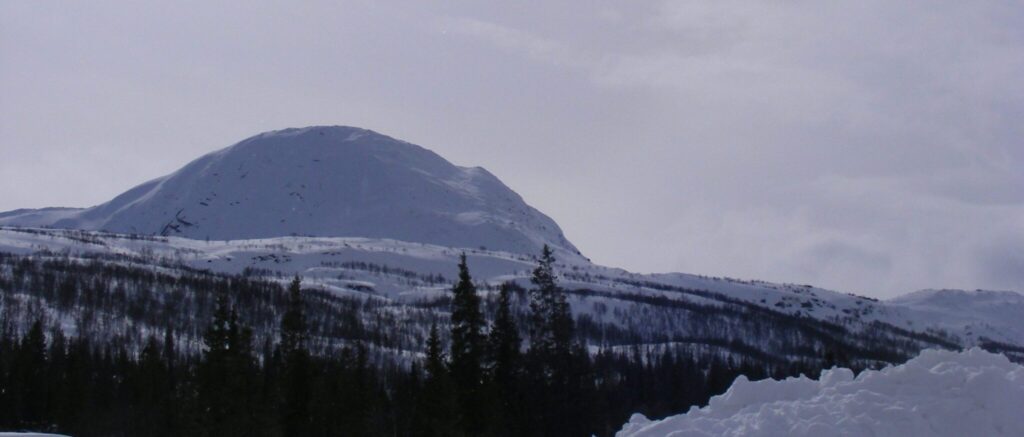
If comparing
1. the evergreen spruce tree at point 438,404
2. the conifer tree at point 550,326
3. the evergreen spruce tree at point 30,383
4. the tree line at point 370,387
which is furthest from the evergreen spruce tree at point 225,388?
the evergreen spruce tree at point 30,383

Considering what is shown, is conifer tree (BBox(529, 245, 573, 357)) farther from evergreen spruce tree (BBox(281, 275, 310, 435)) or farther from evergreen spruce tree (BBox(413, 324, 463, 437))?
evergreen spruce tree (BBox(281, 275, 310, 435))

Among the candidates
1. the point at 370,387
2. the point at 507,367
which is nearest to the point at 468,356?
the point at 507,367

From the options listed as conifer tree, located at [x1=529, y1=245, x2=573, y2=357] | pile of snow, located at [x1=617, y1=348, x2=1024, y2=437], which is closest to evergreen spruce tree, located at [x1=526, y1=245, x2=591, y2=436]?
conifer tree, located at [x1=529, y1=245, x2=573, y2=357]

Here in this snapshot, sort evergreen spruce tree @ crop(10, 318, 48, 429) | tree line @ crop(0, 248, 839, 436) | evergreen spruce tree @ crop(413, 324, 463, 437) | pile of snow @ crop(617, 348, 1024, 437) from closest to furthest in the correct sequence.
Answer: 1. pile of snow @ crop(617, 348, 1024, 437)
2. evergreen spruce tree @ crop(413, 324, 463, 437)
3. tree line @ crop(0, 248, 839, 436)
4. evergreen spruce tree @ crop(10, 318, 48, 429)

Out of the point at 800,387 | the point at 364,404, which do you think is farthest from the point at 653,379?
the point at 800,387

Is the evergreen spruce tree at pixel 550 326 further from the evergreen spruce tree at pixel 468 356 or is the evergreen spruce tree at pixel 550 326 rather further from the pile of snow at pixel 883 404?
the pile of snow at pixel 883 404

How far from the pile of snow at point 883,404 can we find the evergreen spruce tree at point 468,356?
25.5 meters

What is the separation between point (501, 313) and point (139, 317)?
150225mm

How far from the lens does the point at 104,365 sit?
4171 inches

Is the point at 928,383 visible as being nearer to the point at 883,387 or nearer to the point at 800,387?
the point at 883,387

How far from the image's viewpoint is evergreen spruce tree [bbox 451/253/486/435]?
4625 cm

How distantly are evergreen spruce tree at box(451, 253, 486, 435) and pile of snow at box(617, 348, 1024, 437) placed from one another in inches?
1005

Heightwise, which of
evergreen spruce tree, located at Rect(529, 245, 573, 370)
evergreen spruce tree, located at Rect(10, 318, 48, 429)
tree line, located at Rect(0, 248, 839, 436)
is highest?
evergreen spruce tree, located at Rect(529, 245, 573, 370)

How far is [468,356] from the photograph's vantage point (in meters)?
47.1
